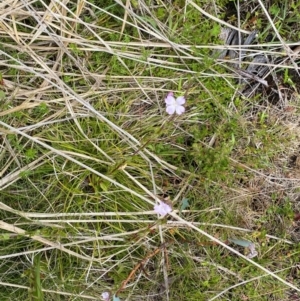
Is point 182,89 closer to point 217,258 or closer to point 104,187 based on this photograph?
point 104,187

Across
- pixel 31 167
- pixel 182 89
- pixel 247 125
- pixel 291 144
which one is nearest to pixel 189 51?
pixel 182 89

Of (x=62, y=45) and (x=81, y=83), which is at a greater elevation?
(x=62, y=45)

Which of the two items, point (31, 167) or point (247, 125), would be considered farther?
point (247, 125)

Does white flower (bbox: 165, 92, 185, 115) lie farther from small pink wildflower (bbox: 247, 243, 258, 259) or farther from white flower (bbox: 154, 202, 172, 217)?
small pink wildflower (bbox: 247, 243, 258, 259)

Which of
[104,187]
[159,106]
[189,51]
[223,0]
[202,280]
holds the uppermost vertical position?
[223,0]

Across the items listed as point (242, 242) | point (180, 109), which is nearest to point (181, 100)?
point (180, 109)

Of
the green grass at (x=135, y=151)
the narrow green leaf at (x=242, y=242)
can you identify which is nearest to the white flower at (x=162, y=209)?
the green grass at (x=135, y=151)
